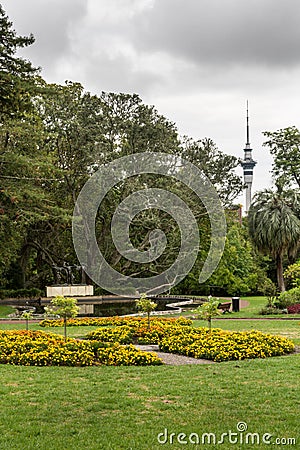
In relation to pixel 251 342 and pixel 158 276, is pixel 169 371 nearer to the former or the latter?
pixel 251 342

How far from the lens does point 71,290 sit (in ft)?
105

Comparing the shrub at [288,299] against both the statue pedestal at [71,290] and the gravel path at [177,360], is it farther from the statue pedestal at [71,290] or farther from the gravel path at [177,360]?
the gravel path at [177,360]

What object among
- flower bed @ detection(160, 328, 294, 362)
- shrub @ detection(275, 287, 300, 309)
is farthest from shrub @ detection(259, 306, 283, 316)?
flower bed @ detection(160, 328, 294, 362)

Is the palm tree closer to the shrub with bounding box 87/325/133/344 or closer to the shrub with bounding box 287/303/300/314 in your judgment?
the shrub with bounding box 287/303/300/314

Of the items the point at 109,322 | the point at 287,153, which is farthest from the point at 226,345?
the point at 287,153

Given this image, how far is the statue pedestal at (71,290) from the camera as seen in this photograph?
103 feet

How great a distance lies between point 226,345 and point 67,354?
3.30 metres

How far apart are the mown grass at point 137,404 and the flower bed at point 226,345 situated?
3.59ft

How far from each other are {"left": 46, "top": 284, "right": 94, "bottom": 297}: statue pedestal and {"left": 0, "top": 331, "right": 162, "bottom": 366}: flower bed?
62.9 feet

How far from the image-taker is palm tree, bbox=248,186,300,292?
2981 centimetres

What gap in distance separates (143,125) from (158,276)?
9191 millimetres

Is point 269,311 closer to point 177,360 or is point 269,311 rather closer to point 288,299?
point 288,299

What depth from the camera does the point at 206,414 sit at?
730 cm

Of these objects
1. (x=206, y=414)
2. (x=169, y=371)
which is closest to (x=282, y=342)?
(x=169, y=371)
